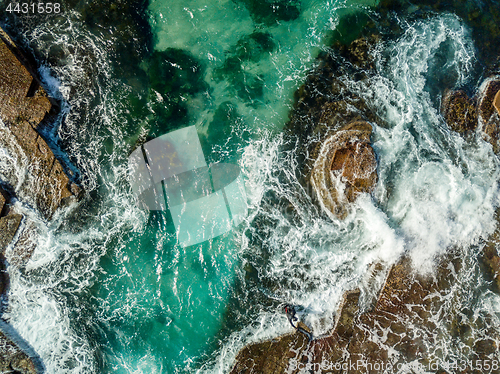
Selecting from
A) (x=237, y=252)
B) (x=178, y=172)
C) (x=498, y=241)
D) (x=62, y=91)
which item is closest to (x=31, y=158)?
(x=62, y=91)

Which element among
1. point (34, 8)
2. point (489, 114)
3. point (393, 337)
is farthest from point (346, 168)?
point (34, 8)

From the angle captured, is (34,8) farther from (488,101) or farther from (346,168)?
(488,101)

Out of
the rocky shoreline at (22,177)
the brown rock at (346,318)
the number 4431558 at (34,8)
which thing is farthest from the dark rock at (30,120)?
the brown rock at (346,318)

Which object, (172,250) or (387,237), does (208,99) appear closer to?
(172,250)

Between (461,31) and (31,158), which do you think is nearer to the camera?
(31,158)

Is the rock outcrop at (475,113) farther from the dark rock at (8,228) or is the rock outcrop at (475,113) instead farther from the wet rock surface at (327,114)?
the dark rock at (8,228)

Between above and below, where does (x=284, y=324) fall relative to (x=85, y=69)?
below
